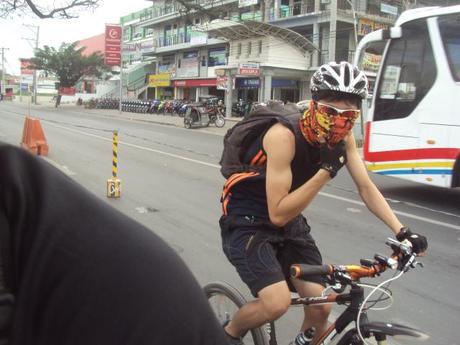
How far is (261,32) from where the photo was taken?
109 feet

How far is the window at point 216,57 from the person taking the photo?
44656 millimetres

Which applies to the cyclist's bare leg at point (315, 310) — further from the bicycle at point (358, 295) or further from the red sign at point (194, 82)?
the red sign at point (194, 82)

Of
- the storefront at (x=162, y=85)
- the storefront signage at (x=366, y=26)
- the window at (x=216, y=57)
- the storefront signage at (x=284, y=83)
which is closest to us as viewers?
the storefront signage at (x=366, y=26)

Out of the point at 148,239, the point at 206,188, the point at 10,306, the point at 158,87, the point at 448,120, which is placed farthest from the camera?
the point at 158,87

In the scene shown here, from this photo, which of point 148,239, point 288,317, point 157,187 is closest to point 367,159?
point 157,187

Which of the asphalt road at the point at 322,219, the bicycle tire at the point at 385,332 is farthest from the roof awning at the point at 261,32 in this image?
the bicycle tire at the point at 385,332

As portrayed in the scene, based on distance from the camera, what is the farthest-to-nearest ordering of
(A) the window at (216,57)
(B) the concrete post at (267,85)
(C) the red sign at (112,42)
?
(A) the window at (216,57)
(C) the red sign at (112,42)
(B) the concrete post at (267,85)

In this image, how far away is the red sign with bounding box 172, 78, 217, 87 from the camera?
44.3 meters

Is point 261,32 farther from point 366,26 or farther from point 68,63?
point 68,63

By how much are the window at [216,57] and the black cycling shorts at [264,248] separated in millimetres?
41937

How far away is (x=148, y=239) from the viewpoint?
0.90m

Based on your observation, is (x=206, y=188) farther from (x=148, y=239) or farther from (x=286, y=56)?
(x=286, y=56)

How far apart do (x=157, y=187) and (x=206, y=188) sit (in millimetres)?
890

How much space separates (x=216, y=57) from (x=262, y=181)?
4421 centimetres
